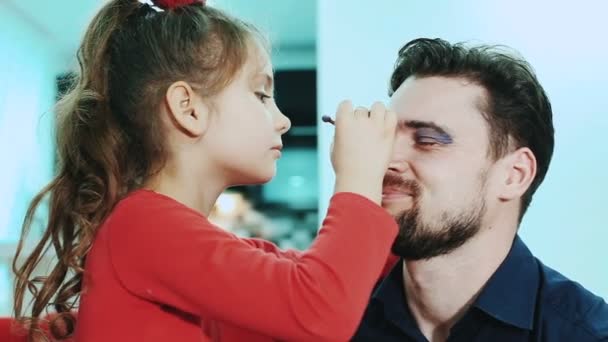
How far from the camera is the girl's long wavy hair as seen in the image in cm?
112

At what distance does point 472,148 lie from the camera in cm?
135

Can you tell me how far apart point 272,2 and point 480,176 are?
2603 mm

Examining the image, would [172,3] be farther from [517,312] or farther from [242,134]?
[517,312]

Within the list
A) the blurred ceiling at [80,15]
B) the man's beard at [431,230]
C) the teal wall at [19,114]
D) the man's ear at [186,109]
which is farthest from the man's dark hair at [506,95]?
the teal wall at [19,114]

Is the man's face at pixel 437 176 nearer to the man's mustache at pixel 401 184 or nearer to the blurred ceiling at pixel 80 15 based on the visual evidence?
the man's mustache at pixel 401 184

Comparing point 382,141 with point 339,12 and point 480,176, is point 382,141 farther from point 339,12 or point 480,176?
point 339,12

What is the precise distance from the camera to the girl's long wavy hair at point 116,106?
1116 mm

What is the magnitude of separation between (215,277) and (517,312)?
0.54 metres

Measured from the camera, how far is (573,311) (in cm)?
122

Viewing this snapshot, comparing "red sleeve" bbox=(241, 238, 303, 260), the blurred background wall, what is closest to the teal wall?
the blurred background wall

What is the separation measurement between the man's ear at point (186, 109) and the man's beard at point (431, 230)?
38 cm

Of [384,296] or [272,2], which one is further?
[272,2]

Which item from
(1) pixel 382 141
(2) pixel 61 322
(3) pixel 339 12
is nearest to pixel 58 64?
(3) pixel 339 12

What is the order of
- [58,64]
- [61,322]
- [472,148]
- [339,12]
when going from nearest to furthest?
[61,322]
[472,148]
[339,12]
[58,64]
